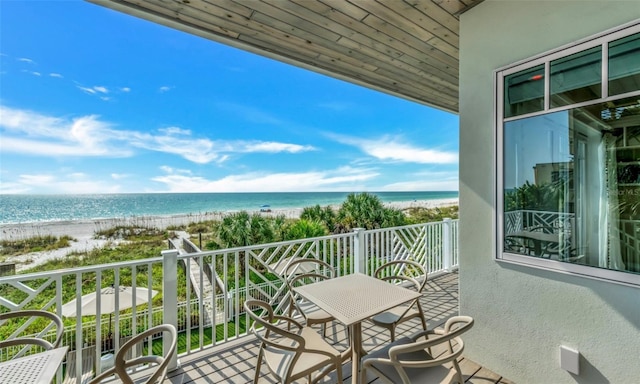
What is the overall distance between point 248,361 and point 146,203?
35292mm

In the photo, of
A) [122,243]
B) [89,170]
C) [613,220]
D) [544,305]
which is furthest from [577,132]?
[89,170]

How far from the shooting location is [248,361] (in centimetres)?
Result: 245

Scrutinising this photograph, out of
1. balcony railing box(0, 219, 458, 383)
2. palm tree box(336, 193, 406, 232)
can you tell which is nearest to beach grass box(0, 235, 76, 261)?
balcony railing box(0, 219, 458, 383)

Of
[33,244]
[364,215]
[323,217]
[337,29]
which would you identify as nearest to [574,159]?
[337,29]

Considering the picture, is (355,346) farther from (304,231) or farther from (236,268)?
(304,231)

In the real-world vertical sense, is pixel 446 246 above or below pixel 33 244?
above

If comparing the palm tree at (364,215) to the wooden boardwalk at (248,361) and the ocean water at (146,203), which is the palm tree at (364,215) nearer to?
the wooden boardwalk at (248,361)

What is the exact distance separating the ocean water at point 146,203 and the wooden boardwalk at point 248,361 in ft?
97.7

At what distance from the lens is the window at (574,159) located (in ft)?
5.25

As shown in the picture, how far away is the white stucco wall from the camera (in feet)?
5.24

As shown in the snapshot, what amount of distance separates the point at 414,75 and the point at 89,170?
33370 millimetres

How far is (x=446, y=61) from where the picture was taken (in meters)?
3.08

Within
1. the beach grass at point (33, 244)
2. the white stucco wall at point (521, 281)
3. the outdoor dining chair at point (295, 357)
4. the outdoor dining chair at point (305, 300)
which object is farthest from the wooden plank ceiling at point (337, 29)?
the beach grass at point (33, 244)

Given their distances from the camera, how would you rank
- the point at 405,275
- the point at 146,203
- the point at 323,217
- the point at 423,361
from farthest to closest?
the point at 146,203
the point at 323,217
the point at 405,275
the point at 423,361
